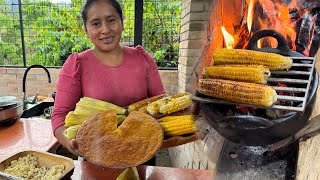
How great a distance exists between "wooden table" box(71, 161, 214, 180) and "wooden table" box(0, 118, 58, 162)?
1.37 ft

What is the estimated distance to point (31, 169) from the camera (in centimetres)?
96

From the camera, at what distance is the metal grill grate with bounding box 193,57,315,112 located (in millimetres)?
507

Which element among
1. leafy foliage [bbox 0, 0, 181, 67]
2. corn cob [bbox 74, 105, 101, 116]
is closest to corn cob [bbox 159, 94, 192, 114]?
corn cob [bbox 74, 105, 101, 116]

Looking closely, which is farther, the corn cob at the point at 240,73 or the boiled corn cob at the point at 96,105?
the boiled corn cob at the point at 96,105

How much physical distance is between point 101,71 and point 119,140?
1.84ft

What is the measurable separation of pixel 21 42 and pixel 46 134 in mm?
2531

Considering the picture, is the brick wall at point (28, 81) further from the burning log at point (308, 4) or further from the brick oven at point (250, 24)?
the burning log at point (308, 4)

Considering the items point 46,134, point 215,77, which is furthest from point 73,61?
point 215,77

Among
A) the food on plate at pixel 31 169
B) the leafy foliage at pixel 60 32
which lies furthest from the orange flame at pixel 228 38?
the leafy foliage at pixel 60 32

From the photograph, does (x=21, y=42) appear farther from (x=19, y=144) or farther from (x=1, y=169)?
(x=1, y=169)

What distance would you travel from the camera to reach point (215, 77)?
2.13 feet

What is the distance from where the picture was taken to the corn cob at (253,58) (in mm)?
584

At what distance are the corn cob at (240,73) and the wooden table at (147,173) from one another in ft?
1.91

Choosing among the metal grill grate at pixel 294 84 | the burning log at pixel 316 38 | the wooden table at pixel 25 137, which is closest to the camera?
the metal grill grate at pixel 294 84
